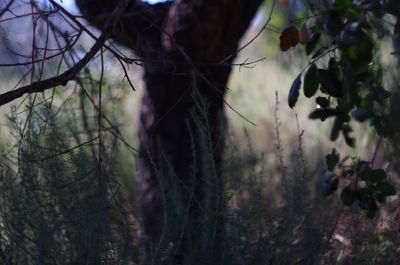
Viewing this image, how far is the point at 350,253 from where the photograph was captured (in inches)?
147

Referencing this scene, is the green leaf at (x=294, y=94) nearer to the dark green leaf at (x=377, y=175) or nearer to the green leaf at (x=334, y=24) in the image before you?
the green leaf at (x=334, y=24)

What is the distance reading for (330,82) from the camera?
109 inches

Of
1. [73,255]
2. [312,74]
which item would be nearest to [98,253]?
[73,255]

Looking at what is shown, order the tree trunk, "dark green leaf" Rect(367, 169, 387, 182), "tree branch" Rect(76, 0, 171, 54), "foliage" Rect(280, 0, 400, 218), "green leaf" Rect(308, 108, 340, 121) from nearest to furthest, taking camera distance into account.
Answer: "foliage" Rect(280, 0, 400, 218)
"green leaf" Rect(308, 108, 340, 121)
"dark green leaf" Rect(367, 169, 387, 182)
the tree trunk
"tree branch" Rect(76, 0, 171, 54)

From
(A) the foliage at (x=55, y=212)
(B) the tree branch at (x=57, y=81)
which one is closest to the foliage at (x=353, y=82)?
(B) the tree branch at (x=57, y=81)

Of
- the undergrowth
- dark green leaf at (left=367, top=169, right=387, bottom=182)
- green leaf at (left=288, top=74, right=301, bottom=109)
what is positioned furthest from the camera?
the undergrowth

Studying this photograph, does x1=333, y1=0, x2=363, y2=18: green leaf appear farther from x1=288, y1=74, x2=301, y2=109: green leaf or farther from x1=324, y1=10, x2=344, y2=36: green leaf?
x1=288, y1=74, x2=301, y2=109: green leaf

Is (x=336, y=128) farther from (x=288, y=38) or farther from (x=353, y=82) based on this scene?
(x=288, y=38)

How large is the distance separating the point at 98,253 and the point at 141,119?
1.71 metres

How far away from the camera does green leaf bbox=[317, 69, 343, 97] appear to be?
2758 mm

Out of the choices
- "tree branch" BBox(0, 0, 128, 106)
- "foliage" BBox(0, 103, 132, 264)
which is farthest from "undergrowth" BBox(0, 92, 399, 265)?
"tree branch" BBox(0, 0, 128, 106)

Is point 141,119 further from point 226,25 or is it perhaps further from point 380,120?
point 380,120

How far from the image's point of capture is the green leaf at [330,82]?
9.05 ft

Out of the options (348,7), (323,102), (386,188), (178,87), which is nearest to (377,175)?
(386,188)
